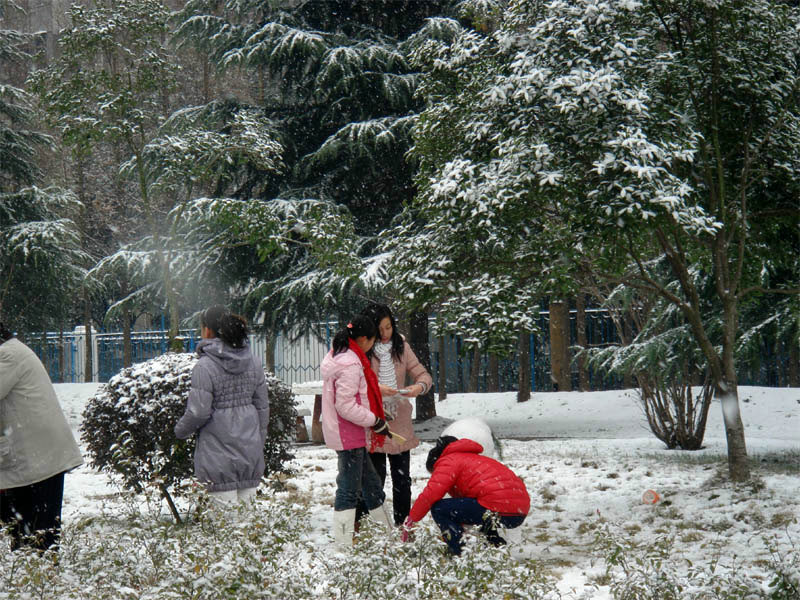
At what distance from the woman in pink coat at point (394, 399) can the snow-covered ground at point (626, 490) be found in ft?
1.92

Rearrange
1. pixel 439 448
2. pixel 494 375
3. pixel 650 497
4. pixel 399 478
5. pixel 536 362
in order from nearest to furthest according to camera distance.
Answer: pixel 439 448 → pixel 399 478 → pixel 650 497 → pixel 536 362 → pixel 494 375

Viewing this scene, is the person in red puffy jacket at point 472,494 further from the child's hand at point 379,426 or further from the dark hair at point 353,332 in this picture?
the dark hair at point 353,332

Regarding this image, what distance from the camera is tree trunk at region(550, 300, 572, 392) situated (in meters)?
15.7

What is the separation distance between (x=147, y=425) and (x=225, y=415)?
1179 mm

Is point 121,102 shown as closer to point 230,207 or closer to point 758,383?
point 230,207

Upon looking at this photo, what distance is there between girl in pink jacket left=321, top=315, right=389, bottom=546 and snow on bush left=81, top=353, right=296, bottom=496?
109 centimetres

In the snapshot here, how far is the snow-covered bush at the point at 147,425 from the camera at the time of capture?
577 centimetres

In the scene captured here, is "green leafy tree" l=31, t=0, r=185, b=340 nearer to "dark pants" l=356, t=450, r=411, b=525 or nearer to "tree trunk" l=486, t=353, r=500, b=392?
"dark pants" l=356, t=450, r=411, b=525

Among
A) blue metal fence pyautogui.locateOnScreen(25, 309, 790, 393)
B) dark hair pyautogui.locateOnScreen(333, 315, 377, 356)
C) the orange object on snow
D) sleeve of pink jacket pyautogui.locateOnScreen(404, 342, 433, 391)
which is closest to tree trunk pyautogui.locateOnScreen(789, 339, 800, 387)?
blue metal fence pyautogui.locateOnScreen(25, 309, 790, 393)

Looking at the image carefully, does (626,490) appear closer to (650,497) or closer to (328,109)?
(650,497)

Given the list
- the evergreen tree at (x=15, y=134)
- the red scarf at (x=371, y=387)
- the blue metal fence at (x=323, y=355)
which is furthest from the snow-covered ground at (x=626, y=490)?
the evergreen tree at (x=15, y=134)

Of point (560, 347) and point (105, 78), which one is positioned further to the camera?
point (560, 347)

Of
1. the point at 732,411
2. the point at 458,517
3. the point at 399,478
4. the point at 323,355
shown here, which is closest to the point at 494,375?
the point at 323,355

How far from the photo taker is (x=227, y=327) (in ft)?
16.2
